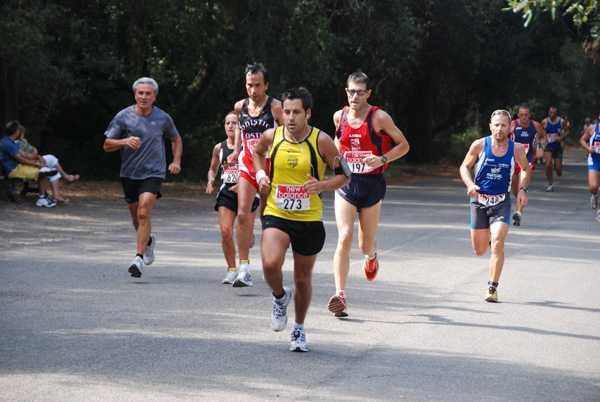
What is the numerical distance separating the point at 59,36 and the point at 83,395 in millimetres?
15129

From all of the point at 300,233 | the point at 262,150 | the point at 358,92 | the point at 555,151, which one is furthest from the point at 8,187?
the point at 555,151

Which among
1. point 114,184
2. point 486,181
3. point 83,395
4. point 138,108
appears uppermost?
point 138,108

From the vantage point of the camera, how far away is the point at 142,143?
9672mm

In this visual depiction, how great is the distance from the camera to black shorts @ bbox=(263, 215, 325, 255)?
6418mm

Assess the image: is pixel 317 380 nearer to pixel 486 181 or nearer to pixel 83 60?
pixel 486 181

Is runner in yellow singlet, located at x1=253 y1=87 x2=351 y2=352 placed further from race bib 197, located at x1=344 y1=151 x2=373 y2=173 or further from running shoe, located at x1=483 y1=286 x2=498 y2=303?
running shoe, located at x1=483 y1=286 x2=498 y2=303

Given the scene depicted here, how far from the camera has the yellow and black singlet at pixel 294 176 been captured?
6.40m

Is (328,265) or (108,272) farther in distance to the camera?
→ (328,265)

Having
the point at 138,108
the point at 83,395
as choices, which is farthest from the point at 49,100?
the point at 83,395

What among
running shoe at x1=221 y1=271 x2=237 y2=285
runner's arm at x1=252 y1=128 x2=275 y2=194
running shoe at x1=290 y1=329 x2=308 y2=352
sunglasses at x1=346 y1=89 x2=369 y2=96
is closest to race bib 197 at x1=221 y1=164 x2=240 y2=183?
running shoe at x1=221 y1=271 x2=237 y2=285

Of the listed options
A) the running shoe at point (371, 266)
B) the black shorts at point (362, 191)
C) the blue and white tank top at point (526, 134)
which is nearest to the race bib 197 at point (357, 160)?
the black shorts at point (362, 191)

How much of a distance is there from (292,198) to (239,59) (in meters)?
14.7

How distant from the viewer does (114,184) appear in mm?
22859

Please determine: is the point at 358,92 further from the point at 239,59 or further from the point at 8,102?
the point at 8,102
